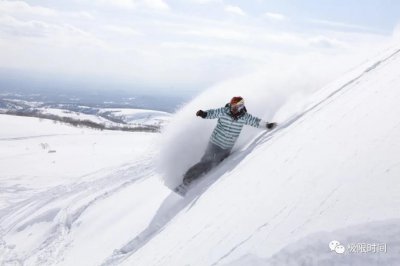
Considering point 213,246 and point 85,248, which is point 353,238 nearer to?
point 213,246

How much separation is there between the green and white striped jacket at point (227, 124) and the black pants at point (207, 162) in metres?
0.16

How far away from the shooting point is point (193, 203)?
24.2 ft

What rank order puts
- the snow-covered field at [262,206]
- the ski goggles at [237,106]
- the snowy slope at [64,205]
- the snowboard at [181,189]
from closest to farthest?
the snow-covered field at [262,206] → the ski goggles at [237,106] → the snowboard at [181,189] → the snowy slope at [64,205]

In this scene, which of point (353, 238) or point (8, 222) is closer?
point (353, 238)

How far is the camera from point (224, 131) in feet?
28.6

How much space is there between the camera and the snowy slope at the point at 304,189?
348cm

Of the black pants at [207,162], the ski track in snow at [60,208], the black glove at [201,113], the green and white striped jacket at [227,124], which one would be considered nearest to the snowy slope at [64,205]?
the ski track in snow at [60,208]

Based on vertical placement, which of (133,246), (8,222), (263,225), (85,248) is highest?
(263,225)

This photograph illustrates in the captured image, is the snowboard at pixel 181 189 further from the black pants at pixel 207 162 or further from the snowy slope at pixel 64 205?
the snowy slope at pixel 64 205

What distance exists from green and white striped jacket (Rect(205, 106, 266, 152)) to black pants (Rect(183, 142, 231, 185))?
159 millimetres

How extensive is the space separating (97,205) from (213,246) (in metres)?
7.62

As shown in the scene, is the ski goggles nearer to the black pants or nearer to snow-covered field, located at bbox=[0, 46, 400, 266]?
snow-covered field, located at bbox=[0, 46, 400, 266]

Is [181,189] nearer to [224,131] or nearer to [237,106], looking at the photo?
[224,131]

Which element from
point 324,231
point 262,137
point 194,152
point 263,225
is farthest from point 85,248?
point 324,231
